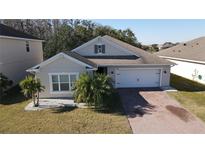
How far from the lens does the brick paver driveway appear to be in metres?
8.91

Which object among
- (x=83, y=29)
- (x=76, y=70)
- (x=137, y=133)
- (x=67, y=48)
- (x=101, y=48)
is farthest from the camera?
(x=83, y=29)

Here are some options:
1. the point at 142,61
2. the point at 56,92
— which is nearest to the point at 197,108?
the point at 142,61

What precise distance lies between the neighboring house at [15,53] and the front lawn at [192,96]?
14.8 meters

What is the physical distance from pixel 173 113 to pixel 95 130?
5.12 meters

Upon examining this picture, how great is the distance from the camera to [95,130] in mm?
8797

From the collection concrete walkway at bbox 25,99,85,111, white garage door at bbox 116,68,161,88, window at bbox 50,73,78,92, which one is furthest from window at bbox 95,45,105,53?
concrete walkway at bbox 25,99,85,111

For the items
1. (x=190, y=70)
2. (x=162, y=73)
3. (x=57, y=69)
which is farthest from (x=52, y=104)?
(x=190, y=70)

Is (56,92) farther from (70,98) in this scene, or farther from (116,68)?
(116,68)

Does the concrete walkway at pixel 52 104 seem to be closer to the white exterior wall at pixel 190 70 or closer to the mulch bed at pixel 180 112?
the mulch bed at pixel 180 112

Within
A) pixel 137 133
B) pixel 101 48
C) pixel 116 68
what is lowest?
pixel 137 133

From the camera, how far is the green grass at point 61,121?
8898 mm

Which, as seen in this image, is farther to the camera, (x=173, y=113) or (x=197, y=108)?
(x=197, y=108)

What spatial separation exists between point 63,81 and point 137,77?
707 centimetres

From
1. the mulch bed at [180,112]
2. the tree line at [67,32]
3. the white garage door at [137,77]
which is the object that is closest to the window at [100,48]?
the white garage door at [137,77]
